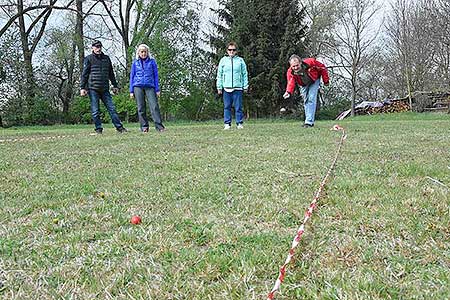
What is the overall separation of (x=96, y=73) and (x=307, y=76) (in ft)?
12.2

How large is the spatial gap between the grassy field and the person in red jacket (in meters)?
4.55

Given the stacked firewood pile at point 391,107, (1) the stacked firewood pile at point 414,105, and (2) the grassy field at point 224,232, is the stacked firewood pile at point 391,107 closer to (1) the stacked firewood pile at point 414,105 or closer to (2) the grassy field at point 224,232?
(1) the stacked firewood pile at point 414,105

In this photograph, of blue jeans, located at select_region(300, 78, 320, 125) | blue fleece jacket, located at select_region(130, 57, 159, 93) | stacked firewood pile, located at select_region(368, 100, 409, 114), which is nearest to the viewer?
blue fleece jacket, located at select_region(130, 57, 159, 93)

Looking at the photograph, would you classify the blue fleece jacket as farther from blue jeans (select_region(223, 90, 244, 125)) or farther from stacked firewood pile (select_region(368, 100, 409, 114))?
stacked firewood pile (select_region(368, 100, 409, 114))

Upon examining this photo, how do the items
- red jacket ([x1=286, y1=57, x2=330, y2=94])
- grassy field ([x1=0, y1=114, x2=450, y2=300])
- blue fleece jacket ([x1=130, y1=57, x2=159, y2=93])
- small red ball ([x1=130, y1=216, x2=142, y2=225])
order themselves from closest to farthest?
1. grassy field ([x1=0, y1=114, x2=450, y2=300])
2. small red ball ([x1=130, y1=216, x2=142, y2=225])
3. blue fleece jacket ([x1=130, y1=57, x2=159, y2=93])
4. red jacket ([x1=286, y1=57, x2=330, y2=94])

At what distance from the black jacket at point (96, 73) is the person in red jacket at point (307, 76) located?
124 inches

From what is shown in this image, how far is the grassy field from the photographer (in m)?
1.21

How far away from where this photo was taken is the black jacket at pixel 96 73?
7.41 m

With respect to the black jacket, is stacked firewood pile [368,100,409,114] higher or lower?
lower

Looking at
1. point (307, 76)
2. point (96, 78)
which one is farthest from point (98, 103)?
point (307, 76)

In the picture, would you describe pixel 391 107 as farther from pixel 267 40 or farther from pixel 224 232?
pixel 224 232

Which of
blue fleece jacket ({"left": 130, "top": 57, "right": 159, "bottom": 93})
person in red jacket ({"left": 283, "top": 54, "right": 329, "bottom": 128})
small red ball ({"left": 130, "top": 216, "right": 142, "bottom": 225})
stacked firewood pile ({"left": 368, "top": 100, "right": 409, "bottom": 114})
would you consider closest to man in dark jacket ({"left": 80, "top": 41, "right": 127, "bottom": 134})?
blue fleece jacket ({"left": 130, "top": 57, "right": 159, "bottom": 93})

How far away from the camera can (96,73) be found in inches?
291

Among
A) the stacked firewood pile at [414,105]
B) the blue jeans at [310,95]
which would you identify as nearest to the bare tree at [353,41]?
the stacked firewood pile at [414,105]
